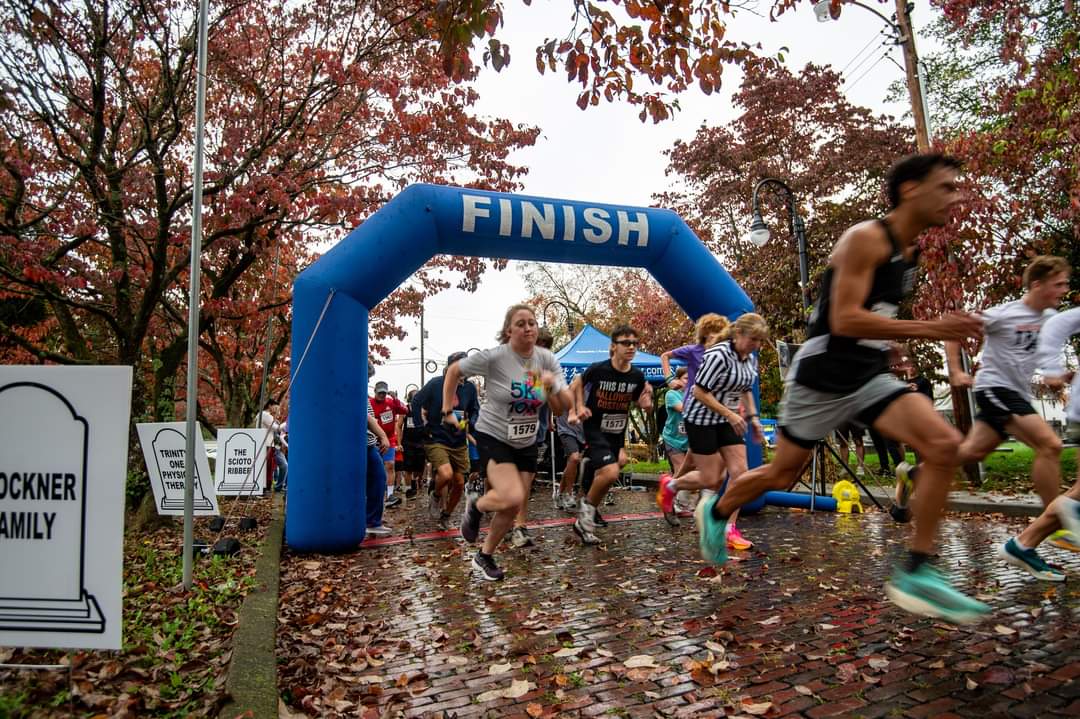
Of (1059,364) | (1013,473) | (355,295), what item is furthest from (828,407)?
(1013,473)

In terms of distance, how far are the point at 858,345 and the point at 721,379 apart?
3.08 m

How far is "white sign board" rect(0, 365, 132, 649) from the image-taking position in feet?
8.79

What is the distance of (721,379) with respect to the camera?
634 cm

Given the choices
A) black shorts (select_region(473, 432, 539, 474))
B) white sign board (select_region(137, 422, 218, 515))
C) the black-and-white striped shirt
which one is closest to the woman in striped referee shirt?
the black-and-white striped shirt

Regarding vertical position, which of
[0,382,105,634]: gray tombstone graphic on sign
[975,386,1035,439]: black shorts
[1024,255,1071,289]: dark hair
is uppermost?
[1024,255,1071,289]: dark hair

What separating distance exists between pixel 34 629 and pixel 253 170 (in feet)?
27.0

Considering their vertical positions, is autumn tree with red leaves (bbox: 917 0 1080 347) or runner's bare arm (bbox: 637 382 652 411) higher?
autumn tree with red leaves (bbox: 917 0 1080 347)

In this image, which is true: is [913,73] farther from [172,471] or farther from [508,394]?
[172,471]

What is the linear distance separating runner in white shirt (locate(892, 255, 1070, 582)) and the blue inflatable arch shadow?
12.2 feet

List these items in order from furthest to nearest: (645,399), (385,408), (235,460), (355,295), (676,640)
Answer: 1. (235,460)
2. (385,408)
3. (645,399)
4. (355,295)
5. (676,640)

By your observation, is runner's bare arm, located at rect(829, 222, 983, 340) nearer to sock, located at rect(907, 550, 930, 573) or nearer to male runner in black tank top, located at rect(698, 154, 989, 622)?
male runner in black tank top, located at rect(698, 154, 989, 622)

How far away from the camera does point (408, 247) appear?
7.40 meters

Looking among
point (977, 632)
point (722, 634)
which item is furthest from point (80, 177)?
point (977, 632)

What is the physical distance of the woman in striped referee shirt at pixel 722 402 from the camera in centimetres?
632
